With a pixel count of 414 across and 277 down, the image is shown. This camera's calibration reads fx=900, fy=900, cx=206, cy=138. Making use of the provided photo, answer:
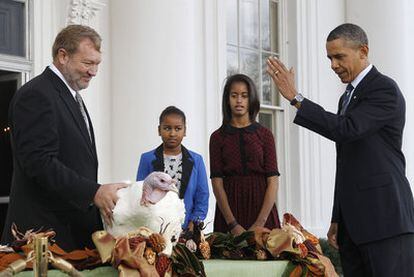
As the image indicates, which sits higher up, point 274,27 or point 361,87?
point 274,27

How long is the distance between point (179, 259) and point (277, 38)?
26.3ft

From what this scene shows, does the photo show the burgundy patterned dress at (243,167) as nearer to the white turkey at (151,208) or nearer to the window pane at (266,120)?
the white turkey at (151,208)

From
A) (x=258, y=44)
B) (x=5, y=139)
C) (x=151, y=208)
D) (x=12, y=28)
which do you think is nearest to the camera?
(x=151, y=208)

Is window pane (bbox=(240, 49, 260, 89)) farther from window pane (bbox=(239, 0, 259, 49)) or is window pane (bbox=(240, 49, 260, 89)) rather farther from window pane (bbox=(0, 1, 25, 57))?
window pane (bbox=(0, 1, 25, 57))

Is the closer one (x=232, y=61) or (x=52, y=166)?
(x=52, y=166)

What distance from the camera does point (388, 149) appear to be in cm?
486

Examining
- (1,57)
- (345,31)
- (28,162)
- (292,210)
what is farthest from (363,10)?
(28,162)

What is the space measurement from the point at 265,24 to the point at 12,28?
4183 millimetres

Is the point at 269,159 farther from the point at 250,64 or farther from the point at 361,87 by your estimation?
the point at 250,64

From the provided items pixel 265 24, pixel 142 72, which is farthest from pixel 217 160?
pixel 265 24

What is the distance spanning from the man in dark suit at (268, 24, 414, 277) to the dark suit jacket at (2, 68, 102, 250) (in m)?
1.25

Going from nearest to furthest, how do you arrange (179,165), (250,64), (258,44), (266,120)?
(179,165)
(250,64)
(258,44)
(266,120)

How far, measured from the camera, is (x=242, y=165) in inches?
249

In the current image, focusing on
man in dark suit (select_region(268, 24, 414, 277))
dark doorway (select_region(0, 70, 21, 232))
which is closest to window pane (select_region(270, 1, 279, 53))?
dark doorway (select_region(0, 70, 21, 232))
